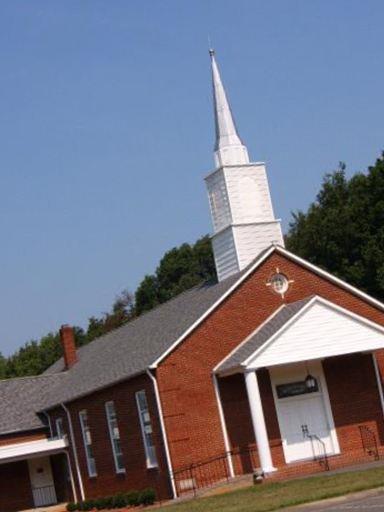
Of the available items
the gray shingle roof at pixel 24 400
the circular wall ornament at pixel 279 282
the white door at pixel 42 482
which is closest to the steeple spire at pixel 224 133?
the circular wall ornament at pixel 279 282

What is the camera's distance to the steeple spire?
4078cm

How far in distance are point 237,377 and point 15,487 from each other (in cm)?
1426

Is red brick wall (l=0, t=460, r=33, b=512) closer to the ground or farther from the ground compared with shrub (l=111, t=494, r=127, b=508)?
farther from the ground

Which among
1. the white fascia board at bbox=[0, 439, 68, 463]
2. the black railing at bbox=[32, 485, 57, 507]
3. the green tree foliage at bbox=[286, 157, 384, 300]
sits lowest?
the black railing at bbox=[32, 485, 57, 507]

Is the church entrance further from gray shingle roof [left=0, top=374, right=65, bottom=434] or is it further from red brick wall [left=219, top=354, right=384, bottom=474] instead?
gray shingle roof [left=0, top=374, right=65, bottom=434]

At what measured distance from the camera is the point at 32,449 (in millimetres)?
44000

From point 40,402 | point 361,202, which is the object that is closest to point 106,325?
point 361,202

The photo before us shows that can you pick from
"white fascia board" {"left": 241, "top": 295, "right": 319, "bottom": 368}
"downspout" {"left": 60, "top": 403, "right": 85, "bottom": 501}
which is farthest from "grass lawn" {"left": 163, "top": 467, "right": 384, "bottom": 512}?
"downspout" {"left": 60, "top": 403, "right": 85, "bottom": 501}

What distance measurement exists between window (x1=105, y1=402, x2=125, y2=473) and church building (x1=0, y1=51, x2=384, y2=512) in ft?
0.19

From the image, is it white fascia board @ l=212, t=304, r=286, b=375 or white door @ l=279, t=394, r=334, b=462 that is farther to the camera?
white door @ l=279, t=394, r=334, b=462

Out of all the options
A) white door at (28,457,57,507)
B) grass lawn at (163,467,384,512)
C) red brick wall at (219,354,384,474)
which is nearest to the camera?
grass lawn at (163,467,384,512)

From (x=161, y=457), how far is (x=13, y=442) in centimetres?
1158

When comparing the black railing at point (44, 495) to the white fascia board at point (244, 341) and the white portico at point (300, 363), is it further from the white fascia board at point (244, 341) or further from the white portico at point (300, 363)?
the white portico at point (300, 363)

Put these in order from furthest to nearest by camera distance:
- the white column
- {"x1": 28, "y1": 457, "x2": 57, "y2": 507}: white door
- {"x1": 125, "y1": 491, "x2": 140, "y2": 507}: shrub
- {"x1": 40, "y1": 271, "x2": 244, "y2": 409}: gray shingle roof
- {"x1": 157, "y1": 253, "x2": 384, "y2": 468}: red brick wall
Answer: {"x1": 28, "y1": 457, "x2": 57, "y2": 507}: white door, {"x1": 40, "y1": 271, "x2": 244, "y2": 409}: gray shingle roof, {"x1": 125, "y1": 491, "x2": 140, "y2": 507}: shrub, {"x1": 157, "y1": 253, "x2": 384, "y2": 468}: red brick wall, the white column
